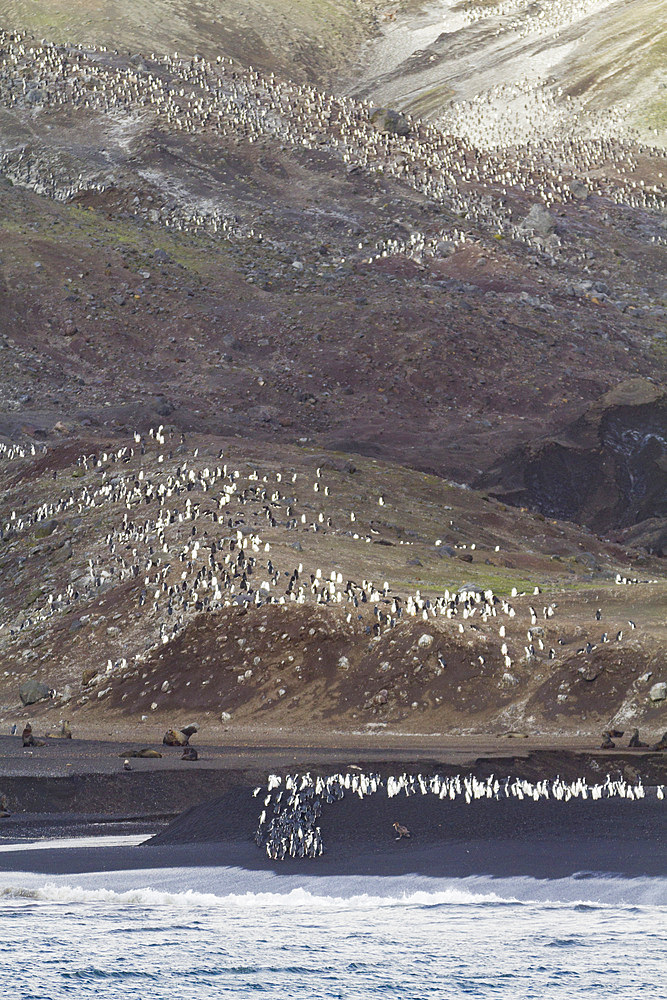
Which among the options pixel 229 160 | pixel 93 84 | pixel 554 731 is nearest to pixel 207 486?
pixel 554 731

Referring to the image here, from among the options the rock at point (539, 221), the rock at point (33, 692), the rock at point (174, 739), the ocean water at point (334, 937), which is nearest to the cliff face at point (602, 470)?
the rock at point (539, 221)

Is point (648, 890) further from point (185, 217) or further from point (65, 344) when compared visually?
point (185, 217)

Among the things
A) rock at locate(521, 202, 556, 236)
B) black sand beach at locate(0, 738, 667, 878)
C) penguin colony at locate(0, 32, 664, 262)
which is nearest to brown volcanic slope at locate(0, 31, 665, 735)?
penguin colony at locate(0, 32, 664, 262)

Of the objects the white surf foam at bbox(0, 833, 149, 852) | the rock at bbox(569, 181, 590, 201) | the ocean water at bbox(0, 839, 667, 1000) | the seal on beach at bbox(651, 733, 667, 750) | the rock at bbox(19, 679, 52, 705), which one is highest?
the rock at bbox(569, 181, 590, 201)

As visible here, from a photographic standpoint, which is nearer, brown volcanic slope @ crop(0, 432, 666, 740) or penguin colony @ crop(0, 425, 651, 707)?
brown volcanic slope @ crop(0, 432, 666, 740)

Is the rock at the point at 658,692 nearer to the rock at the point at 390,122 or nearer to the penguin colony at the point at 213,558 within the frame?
the penguin colony at the point at 213,558

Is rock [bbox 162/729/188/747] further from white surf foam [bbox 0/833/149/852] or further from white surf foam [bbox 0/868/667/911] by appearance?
white surf foam [bbox 0/868/667/911]

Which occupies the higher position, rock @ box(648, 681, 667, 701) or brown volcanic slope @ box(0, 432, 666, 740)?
brown volcanic slope @ box(0, 432, 666, 740)
